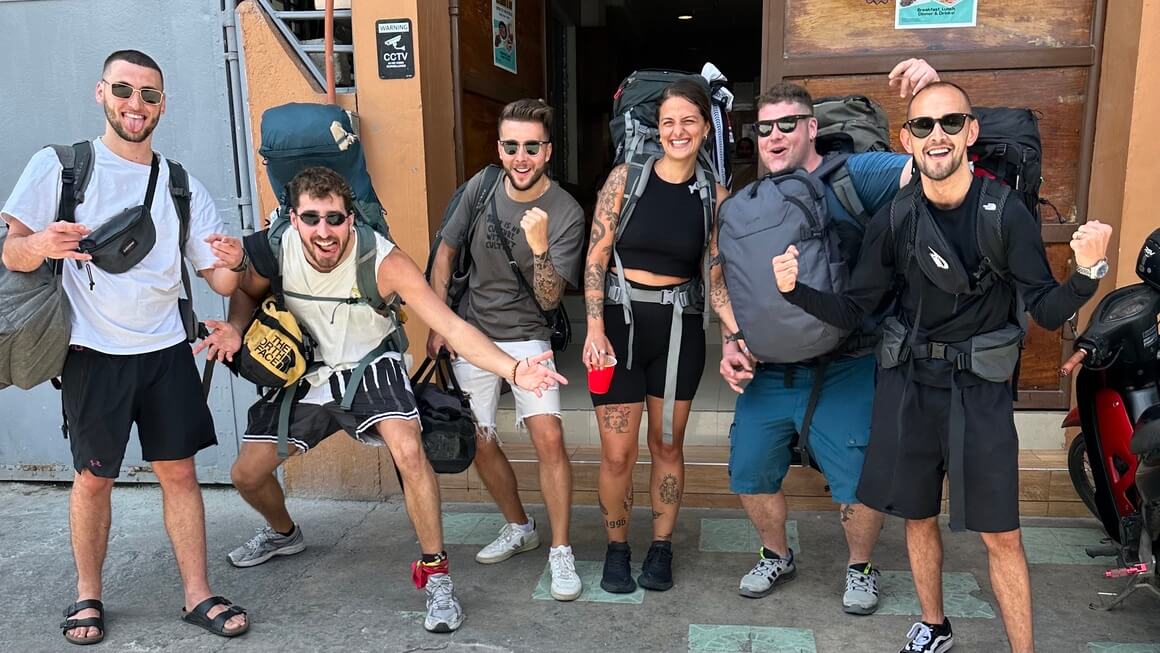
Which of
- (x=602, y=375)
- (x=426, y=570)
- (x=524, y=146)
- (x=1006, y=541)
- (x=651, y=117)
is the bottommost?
(x=426, y=570)

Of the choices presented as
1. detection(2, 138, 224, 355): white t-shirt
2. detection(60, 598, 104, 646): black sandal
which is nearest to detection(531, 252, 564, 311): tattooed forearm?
detection(2, 138, 224, 355): white t-shirt

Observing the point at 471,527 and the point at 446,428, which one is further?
the point at 471,527

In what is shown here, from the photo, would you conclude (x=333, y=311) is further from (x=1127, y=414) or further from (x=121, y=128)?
(x=1127, y=414)

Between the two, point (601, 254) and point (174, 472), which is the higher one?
point (601, 254)

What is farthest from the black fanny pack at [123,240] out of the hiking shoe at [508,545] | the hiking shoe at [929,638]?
the hiking shoe at [929,638]

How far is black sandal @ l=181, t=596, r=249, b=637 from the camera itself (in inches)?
124

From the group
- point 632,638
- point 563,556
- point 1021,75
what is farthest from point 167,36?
point 1021,75

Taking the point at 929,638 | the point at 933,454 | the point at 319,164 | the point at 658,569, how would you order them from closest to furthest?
the point at 933,454 → the point at 929,638 → the point at 658,569 → the point at 319,164

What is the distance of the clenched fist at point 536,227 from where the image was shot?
3070 mm

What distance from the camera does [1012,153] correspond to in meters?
2.54

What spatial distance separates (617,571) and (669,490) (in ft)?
1.29

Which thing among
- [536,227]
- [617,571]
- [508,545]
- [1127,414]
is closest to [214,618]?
[508,545]

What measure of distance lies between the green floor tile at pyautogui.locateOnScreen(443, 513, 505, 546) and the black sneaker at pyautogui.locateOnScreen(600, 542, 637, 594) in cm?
72

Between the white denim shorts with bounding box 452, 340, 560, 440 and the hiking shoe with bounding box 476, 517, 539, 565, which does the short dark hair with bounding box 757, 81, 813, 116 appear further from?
the hiking shoe with bounding box 476, 517, 539, 565
